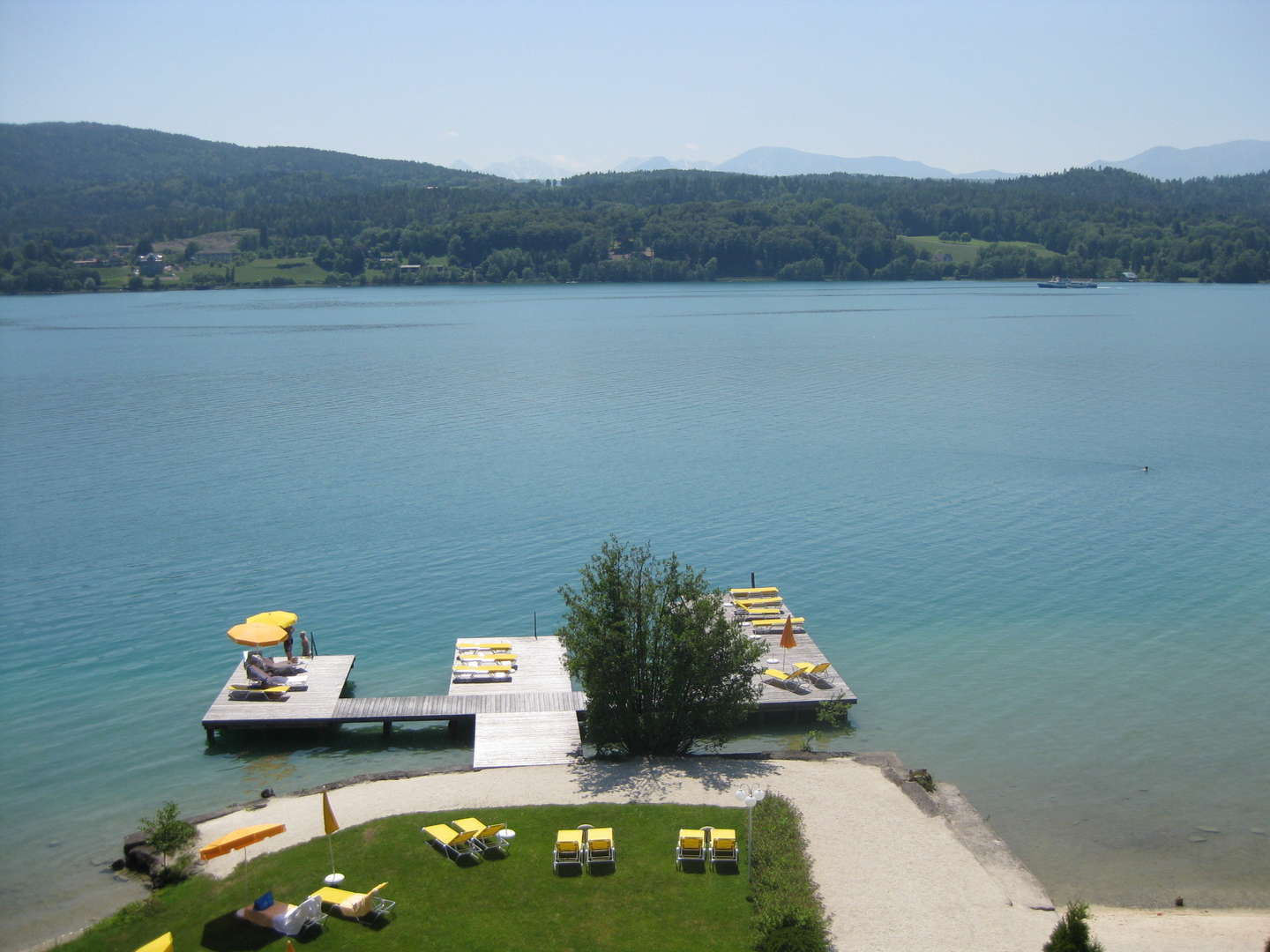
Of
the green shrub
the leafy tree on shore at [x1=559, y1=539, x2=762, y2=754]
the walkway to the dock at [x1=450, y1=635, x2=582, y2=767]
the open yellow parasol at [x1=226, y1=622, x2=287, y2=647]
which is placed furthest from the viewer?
the open yellow parasol at [x1=226, y1=622, x2=287, y2=647]

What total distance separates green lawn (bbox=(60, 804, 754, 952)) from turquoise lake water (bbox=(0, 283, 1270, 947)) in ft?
11.9

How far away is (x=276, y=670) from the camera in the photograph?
3738 centimetres

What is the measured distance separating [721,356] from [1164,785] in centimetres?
9961

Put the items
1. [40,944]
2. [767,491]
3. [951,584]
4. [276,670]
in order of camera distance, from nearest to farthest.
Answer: [40,944]
[276,670]
[951,584]
[767,491]

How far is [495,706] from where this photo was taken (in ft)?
115

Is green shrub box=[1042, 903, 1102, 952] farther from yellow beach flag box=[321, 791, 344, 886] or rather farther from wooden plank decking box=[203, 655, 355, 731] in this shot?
wooden plank decking box=[203, 655, 355, 731]

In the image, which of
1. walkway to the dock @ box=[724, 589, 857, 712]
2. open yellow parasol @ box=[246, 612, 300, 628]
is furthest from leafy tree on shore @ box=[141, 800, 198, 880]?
walkway to the dock @ box=[724, 589, 857, 712]

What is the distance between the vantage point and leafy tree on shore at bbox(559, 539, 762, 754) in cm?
3116

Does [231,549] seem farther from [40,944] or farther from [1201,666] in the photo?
[1201,666]

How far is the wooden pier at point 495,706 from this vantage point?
32.9 m

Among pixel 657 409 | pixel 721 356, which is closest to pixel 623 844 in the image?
pixel 657 409

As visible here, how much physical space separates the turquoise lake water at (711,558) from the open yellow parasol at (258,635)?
7.53 ft

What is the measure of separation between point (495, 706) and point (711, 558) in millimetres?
17707

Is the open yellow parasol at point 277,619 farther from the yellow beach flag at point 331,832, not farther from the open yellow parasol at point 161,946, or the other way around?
the open yellow parasol at point 161,946
